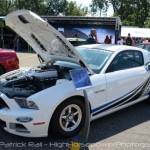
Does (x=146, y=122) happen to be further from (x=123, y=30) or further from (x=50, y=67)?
(x=123, y=30)

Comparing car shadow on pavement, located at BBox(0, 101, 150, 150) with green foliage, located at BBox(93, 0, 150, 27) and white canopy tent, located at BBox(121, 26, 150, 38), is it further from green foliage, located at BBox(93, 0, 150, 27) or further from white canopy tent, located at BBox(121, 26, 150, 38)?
green foliage, located at BBox(93, 0, 150, 27)

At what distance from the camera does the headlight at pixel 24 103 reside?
13.8ft

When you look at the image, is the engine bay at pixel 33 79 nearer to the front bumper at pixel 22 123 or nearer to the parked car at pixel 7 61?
the front bumper at pixel 22 123

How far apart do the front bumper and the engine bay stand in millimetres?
198

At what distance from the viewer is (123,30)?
2873 cm

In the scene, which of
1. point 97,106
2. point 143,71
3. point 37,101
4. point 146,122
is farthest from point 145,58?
point 37,101

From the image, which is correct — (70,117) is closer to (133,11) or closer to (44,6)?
(44,6)

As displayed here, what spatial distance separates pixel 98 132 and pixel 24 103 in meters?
1.36

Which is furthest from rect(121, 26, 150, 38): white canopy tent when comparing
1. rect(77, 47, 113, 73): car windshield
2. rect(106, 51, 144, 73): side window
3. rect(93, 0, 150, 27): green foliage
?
rect(93, 0, 150, 27): green foliage

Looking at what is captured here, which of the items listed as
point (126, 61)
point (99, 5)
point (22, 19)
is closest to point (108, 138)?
point (126, 61)

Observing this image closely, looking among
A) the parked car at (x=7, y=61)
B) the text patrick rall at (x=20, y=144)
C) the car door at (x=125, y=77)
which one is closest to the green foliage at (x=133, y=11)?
the parked car at (x=7, y=61)

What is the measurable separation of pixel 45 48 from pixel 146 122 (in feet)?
7.35

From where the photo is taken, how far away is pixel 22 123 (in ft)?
13.6

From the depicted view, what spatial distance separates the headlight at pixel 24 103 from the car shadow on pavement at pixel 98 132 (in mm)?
561
